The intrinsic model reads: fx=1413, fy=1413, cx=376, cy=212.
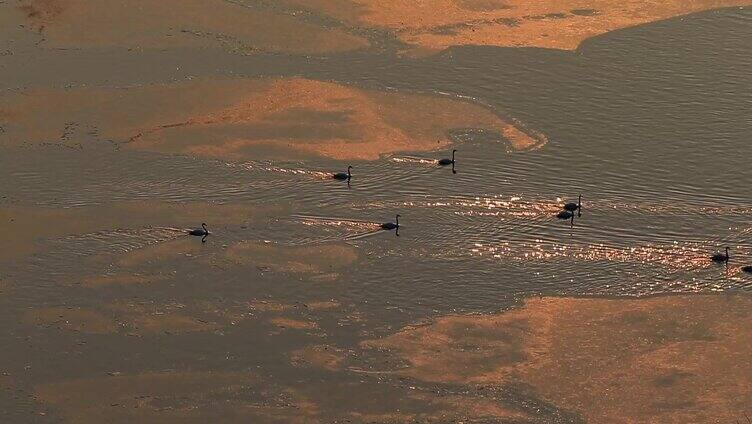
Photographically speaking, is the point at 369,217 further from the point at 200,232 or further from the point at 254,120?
the point at 254,120

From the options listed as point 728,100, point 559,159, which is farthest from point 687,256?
point 728,100

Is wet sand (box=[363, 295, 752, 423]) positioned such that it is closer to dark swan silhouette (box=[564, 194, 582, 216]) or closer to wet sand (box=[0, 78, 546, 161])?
dark swan silhouette (box=[564, 194, 582, 216])

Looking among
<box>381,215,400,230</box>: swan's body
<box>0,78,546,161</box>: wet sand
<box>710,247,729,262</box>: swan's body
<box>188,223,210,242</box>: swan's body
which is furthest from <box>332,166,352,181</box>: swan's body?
<box>710,247,729,262</box>: swan's body

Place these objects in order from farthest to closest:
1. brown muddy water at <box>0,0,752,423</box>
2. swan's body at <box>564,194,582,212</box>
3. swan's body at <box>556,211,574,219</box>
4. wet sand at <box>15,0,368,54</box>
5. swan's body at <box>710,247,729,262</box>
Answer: wet sand at <box>15,0,368,54</box> < swan's body at <box>564,194,582,212</box> < swan's body at <box>556,211,574,219</box> < swan's body at <box>710,247,729,262</box> < brown muddy water at <box>0,0,752,423</box>

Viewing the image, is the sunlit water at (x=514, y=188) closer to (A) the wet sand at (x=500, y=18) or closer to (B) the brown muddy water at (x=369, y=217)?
(B) the brown muddy water at (x=369, y=217)

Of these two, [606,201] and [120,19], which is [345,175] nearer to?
[606,201]

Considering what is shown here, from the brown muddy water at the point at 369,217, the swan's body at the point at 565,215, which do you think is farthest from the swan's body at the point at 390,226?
the swan's body at the point at 565,215

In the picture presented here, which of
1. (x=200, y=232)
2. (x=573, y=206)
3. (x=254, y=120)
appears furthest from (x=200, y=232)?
(x=573, y=206)
